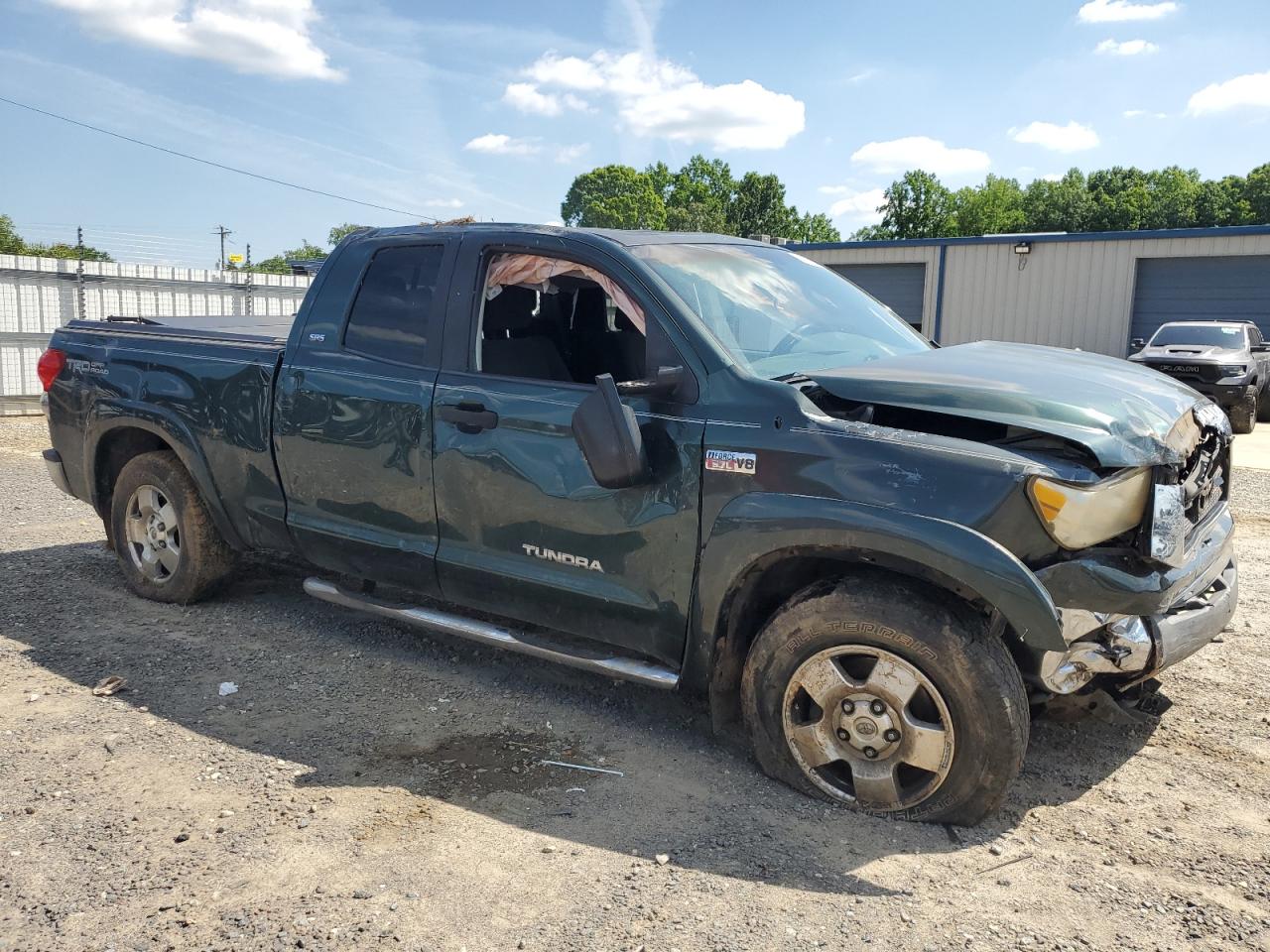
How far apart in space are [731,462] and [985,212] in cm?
9848

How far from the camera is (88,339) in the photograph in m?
5.46

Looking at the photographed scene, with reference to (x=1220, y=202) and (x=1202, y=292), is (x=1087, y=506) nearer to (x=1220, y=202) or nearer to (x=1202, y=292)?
(x=1202, y=292)

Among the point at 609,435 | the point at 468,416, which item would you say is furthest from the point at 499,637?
the point at 609,435

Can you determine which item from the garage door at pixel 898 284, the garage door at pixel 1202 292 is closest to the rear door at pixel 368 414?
the garage door at pixel 1202 292

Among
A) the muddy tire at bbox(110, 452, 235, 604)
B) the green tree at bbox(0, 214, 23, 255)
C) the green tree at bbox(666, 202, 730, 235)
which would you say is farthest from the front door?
the green tree at bbox(666, 202, 730, 235)

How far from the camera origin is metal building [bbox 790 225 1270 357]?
66.6 ft

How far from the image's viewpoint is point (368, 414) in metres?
4.23

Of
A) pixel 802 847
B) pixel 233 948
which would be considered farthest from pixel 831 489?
pixel 233 948

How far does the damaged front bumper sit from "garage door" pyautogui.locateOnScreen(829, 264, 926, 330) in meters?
21.4

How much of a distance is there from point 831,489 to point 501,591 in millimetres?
1476

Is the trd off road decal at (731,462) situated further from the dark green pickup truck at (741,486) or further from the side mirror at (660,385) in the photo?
the side mirror at (660,385)

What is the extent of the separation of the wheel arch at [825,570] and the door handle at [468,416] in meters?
1.05

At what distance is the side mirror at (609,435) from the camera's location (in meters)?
3.26

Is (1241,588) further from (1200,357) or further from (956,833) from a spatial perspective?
(1200,357)
